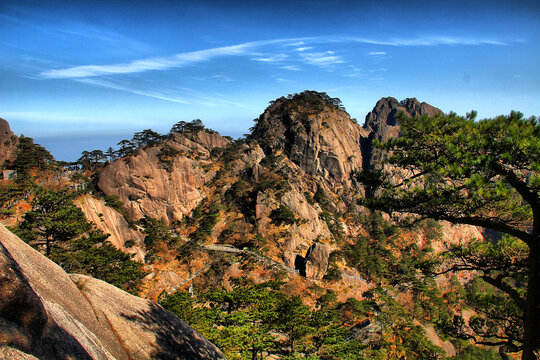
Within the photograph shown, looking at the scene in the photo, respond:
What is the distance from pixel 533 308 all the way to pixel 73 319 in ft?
33.2

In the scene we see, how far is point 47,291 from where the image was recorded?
7.10 m

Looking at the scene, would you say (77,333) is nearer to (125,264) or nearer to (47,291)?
(47,291)

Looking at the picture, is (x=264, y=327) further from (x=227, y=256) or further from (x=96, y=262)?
(x=227, y=256)

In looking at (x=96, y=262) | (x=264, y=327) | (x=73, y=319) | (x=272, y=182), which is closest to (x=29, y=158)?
(x=96, y=262)

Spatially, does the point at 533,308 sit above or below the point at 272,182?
above

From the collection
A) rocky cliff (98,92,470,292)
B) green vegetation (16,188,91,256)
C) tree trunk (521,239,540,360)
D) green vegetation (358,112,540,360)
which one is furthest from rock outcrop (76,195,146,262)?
tree trunk (521,239,540,360)

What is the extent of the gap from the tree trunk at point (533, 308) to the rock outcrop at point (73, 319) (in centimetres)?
867

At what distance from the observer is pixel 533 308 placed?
6031 mm

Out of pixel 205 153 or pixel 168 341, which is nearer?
pixel 168 341

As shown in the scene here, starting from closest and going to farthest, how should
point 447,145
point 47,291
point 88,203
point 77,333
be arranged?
point 77,333 < point 447,145 < point 47,291 < point 88,203

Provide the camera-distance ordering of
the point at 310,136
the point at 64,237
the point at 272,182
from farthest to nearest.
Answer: the point at 310,136
the point at 272,182
the point at 64,237

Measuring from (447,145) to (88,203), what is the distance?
36.2 m

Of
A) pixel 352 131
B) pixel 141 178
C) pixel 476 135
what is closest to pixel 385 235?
pixel 352 131

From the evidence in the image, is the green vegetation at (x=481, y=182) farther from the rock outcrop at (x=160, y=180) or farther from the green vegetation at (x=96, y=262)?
the rock outcrop at (x=160, y=180)
